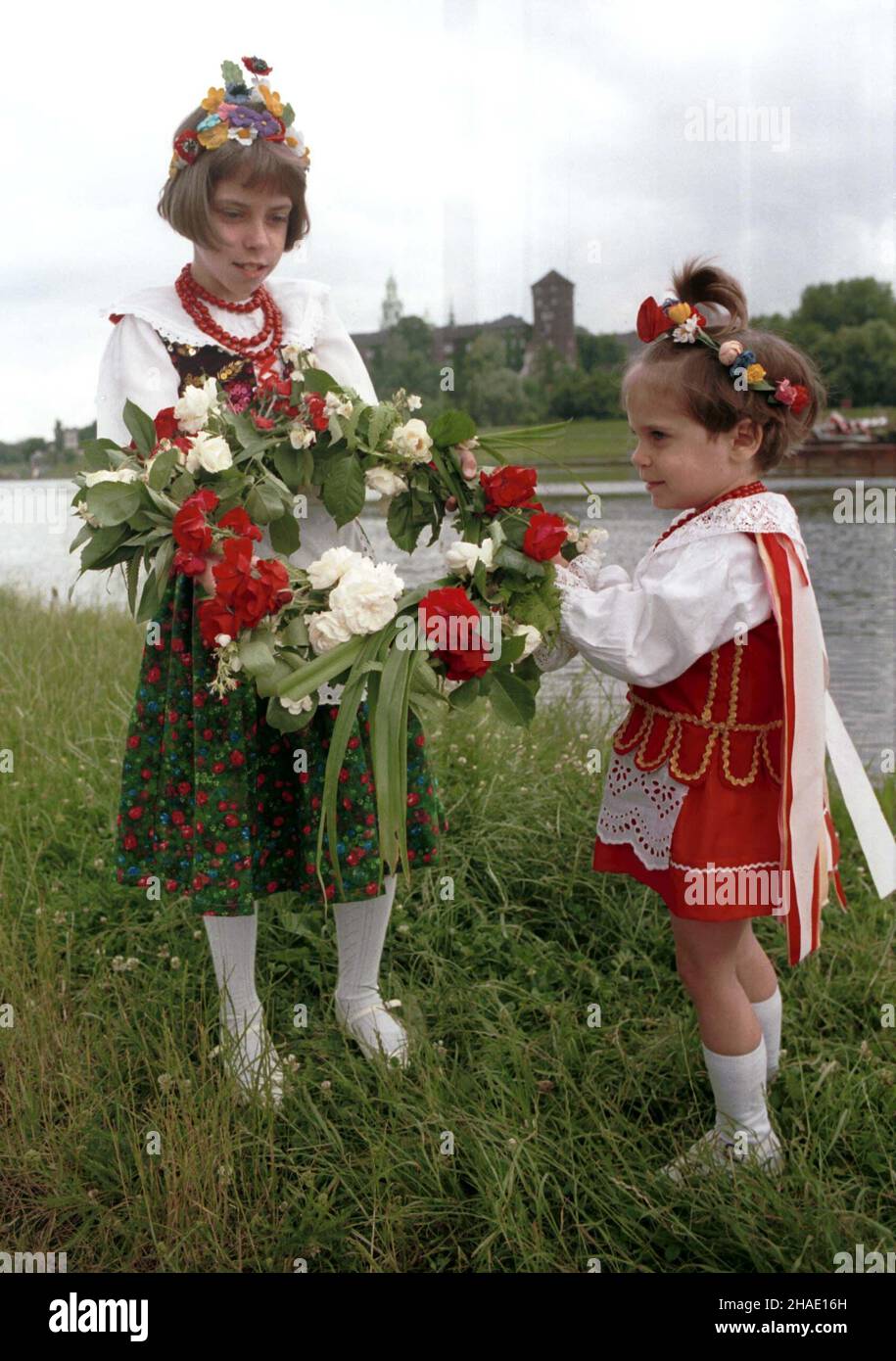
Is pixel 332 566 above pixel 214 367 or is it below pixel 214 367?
below

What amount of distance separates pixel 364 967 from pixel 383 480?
1020 millimetres

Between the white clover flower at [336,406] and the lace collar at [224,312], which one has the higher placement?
the lace collar at [224,312]

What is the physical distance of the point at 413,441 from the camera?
192 cm

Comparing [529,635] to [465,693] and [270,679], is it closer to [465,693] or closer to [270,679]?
[465,693]

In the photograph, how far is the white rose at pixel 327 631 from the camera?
1.72m

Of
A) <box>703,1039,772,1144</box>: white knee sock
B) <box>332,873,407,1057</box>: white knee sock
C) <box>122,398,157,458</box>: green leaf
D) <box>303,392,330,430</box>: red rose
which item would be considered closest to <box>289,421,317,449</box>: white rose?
<box>303,392,330,430</box>: red rose

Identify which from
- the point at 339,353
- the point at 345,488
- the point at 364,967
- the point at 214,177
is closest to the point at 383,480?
the point at 345,488

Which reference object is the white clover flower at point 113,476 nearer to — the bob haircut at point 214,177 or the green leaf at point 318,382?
the green leaf at point 318,382

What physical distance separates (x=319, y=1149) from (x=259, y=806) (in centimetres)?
61

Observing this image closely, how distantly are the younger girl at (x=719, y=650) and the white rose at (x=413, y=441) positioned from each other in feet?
0.93

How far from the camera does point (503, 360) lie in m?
6.59

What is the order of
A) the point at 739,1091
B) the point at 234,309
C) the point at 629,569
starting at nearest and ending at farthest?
the point at 739,1091
the point at 234,309
the point at 629,569

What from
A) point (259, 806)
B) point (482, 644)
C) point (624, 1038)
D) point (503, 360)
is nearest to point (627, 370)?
point (482, 644)

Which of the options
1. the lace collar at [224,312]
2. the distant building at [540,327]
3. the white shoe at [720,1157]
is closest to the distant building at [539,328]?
the distant building at [540,327]
